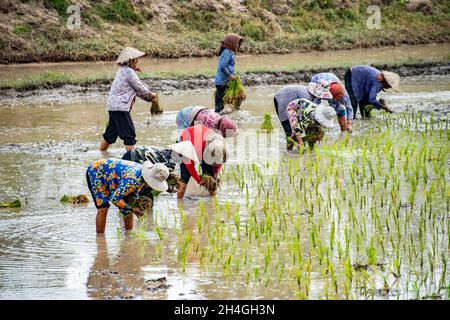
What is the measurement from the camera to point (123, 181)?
22.7 ft

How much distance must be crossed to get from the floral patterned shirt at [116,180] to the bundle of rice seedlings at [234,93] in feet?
19.5

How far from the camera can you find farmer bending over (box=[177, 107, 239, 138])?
832 cm

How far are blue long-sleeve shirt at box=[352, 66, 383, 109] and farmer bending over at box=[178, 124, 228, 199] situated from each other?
4.43 meters

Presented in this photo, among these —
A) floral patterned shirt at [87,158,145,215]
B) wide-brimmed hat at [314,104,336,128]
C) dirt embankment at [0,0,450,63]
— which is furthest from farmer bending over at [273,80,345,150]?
dirt embankment at [0,0,450,63]

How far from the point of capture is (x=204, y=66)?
726 inches

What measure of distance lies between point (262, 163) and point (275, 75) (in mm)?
7530

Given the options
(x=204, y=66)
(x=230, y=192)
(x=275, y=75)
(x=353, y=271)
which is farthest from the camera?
(x=204, y=66)

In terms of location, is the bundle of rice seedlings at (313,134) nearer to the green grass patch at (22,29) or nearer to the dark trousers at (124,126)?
the dark trousers at (124,126)

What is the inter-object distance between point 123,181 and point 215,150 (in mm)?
1192

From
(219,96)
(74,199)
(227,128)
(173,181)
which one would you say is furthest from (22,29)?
(173,181)

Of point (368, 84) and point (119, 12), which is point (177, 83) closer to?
point (368, 84)

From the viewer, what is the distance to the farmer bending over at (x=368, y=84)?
11859 mm
